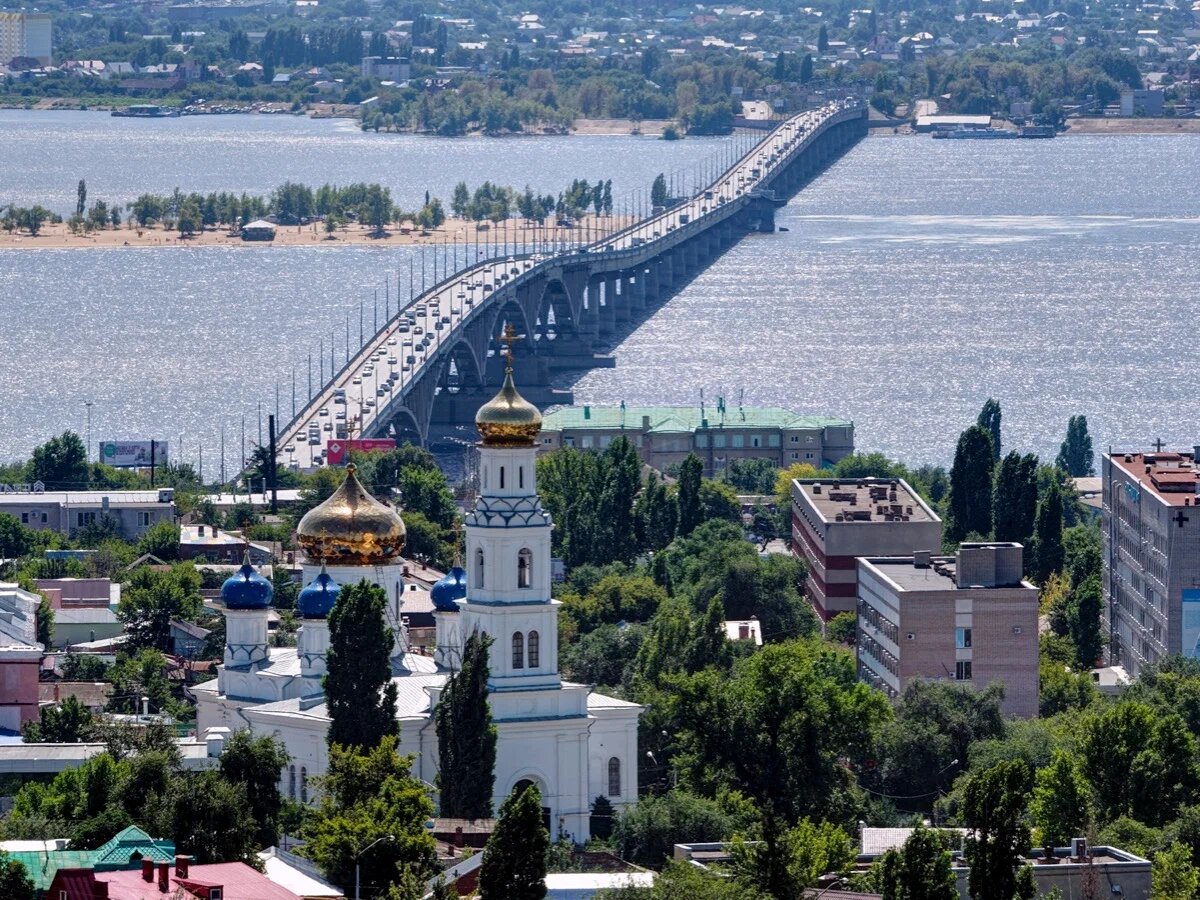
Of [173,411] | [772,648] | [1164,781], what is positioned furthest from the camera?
[173,411]

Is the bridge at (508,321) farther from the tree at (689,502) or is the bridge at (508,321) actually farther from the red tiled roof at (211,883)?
the red tiled roof at (211,883)

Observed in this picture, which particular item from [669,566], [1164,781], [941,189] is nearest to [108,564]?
[669,566]

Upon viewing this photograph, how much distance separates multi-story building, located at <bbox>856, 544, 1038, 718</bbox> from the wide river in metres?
37.6

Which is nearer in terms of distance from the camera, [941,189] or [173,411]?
[173,411]

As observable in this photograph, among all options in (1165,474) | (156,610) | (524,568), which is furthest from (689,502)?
(524,568)

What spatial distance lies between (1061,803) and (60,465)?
45.4m

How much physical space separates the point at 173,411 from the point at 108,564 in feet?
116

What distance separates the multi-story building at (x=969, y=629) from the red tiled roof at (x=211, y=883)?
2291cm

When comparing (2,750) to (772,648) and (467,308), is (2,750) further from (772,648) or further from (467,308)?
(467,308)

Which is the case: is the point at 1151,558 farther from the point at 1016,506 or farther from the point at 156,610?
the point at 156,610

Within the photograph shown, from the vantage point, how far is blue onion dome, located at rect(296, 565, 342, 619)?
48.6 m

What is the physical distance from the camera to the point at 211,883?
110 feet

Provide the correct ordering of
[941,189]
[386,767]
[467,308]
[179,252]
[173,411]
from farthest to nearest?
[941,189]
[179,252]
[467,308]
[173,411]
[386,767]

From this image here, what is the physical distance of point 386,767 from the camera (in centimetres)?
4106
